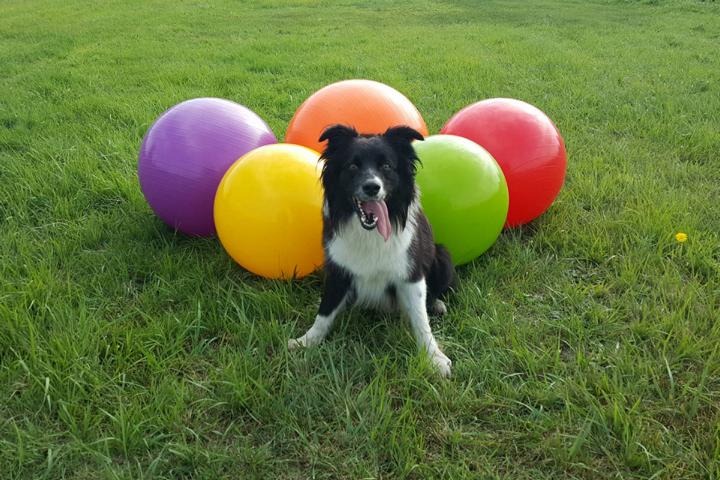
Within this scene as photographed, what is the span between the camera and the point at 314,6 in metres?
17.1

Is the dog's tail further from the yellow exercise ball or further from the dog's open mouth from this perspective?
the yellow exercise ball

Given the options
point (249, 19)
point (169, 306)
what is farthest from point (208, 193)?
point (249, 19)

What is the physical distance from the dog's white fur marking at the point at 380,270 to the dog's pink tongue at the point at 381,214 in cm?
9

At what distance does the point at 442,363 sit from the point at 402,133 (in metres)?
1.24

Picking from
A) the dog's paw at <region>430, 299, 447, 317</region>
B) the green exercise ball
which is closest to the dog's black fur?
the dog's paw at <region>430, 299, 447, 317</region>

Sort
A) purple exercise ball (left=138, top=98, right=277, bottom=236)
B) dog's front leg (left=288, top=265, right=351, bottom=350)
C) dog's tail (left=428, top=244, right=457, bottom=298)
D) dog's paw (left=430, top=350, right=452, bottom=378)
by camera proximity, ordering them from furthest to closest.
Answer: purple exercise ball (left=138, top=98, right=277, bottom=236)
dog's tail (left=428, top=244, right=457, bottom=298)
dog's front leg (left=288, top=265, right=351, bottom=350)
dog's paw (left=430, top=350, right=452, bottom=378)

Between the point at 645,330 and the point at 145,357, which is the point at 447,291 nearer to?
the point at 645,330

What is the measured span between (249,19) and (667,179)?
12589 millimetres

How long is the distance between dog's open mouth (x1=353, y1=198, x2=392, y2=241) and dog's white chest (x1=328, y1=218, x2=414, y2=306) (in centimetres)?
10

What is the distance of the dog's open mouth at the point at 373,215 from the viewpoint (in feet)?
8.81

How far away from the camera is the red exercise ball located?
384 centimetres

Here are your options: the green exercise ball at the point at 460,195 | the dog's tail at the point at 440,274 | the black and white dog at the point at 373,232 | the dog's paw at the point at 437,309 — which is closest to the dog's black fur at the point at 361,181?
the black and white dog at the point at 373,232

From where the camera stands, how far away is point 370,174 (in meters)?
2.64

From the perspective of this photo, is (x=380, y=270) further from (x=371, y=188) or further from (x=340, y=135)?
(x=340, y=135)
